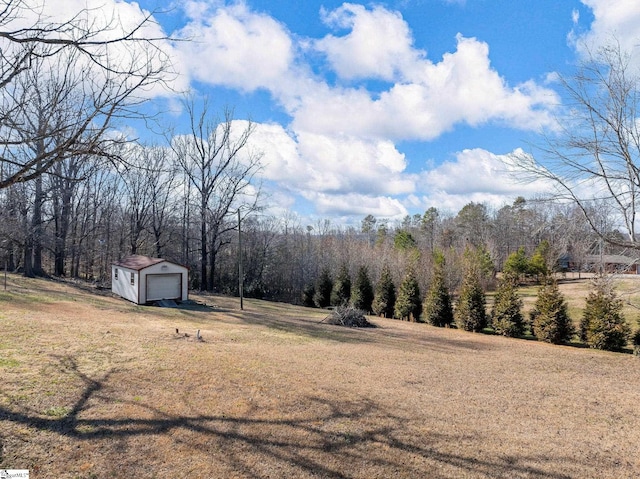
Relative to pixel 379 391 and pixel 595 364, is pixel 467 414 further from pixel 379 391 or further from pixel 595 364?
pixel 595 364

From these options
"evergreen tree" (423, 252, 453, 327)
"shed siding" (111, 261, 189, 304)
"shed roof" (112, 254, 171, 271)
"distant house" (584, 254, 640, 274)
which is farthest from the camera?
"evergreen tree" (423, 252, 453, 327)

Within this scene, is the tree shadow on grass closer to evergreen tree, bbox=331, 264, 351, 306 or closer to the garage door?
the garage door

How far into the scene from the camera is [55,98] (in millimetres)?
3488

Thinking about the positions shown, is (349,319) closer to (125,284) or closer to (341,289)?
(341,289)

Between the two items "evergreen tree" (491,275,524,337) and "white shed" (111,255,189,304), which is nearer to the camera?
"evergreen tree" (491,275,524,337)

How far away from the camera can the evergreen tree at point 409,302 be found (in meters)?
19.4

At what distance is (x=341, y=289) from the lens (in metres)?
23.6

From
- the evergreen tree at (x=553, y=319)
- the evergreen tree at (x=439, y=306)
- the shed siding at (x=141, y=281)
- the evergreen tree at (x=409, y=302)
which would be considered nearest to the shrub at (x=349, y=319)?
the evergreen tree at (x=439, y=306)

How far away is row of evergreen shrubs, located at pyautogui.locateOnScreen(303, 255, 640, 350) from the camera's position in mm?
12547

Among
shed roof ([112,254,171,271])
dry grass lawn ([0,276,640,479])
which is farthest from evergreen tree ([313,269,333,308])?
dry grass lawn ([0,276,640,479])

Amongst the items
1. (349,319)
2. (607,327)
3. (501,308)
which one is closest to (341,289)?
(349,319)

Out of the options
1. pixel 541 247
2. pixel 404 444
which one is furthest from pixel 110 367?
pixel 541 247

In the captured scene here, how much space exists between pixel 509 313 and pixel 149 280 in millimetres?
15666

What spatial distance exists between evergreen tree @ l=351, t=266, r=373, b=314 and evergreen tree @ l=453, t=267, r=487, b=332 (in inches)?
244
